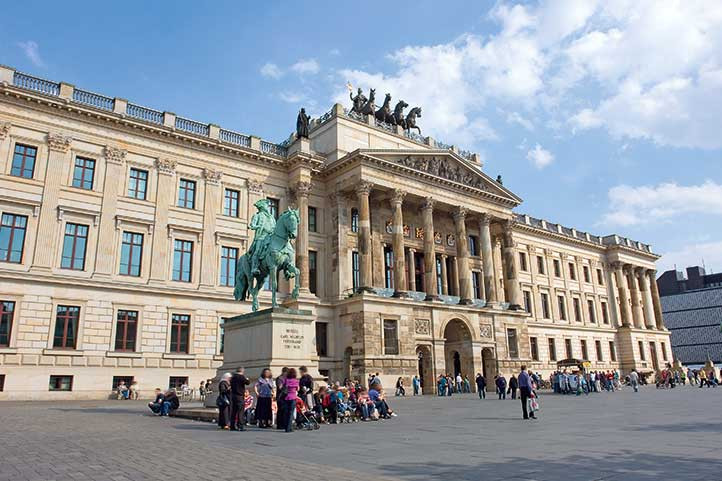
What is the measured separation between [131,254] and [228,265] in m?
6.42

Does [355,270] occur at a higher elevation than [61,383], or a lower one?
higher

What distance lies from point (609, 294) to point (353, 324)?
4525 centimetres

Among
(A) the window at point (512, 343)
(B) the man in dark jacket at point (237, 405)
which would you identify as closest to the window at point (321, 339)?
(A) the window at point (512, 343)

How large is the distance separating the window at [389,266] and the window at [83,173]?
862 inches

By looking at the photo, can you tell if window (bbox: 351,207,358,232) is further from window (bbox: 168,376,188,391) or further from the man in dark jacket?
the man in dark jacket

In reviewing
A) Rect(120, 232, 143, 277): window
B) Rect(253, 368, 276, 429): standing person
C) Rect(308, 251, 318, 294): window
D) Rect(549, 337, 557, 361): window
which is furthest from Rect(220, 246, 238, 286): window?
Rect(549, 337, 557, 361): window

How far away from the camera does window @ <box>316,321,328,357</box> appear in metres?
38.6

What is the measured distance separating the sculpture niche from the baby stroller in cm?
523

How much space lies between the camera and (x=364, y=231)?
38.8 m

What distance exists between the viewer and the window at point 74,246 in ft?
102

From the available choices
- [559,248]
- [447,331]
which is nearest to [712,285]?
[559,248]

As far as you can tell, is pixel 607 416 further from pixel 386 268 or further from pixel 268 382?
pixel 386 268

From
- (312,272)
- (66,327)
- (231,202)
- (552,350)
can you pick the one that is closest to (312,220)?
(312,272)

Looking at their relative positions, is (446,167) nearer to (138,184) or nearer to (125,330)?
(138,184)
